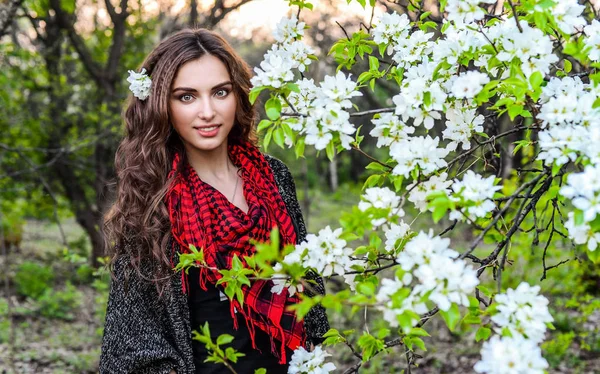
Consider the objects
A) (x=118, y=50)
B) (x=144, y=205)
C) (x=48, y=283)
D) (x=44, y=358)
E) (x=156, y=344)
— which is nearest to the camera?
(x=156, y=344)

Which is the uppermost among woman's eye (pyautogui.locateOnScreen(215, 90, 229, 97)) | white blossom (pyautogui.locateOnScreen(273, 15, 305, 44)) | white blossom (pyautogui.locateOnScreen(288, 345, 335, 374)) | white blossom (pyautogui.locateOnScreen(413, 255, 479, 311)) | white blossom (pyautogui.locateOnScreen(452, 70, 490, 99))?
woman's eye (pyautogui.locateOnScreen(215, 90, 229, 97))

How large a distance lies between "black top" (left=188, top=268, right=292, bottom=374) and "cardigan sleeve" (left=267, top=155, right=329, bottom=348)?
8.9 inches

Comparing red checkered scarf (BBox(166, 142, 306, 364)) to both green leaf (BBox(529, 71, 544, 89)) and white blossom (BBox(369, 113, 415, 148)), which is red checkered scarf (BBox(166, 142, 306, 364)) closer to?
white blossom (BBox(369, 113, 415, 148))

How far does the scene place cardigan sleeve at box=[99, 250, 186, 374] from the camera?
1971 millimetres

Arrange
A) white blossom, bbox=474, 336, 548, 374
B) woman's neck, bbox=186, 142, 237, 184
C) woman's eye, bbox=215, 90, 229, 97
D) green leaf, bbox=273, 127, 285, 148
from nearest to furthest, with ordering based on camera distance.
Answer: white blossom, bbox=474, 336, 548, 374 → green leaf, bbox=273, 127, 285, 148 → woman's eye, bbox=215, 90, 229, 97 → woman's neck, bbox=186, 142, 237, 184

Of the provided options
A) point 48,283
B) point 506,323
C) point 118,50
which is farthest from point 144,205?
point 48,283

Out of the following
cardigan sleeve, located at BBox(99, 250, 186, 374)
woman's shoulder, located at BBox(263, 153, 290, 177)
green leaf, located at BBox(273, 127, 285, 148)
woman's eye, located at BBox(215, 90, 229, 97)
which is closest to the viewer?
green leaf, located at BBox(273, 127, 285, 148)

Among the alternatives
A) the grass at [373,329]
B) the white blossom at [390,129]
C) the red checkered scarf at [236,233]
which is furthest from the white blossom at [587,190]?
the grass at [373,329]

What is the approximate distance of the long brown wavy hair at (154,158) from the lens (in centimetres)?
203

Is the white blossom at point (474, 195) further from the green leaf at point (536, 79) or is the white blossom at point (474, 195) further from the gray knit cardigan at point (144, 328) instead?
the gray knit cardigan at point (144, 328)

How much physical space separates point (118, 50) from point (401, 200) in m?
5.38

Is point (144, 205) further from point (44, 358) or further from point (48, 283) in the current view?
point (48, 283)

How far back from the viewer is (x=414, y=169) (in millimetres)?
1392

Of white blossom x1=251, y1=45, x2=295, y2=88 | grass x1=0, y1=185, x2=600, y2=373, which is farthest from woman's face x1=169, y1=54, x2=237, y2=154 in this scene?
grass x1=0, y1=185, x2=600, y2=373
